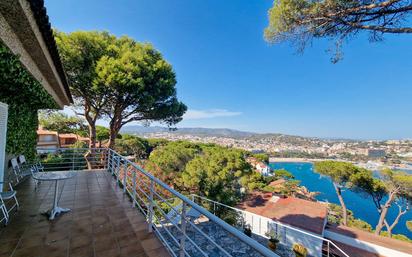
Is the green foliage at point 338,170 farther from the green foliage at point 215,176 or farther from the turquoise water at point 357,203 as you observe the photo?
the green foliage at point 215,176

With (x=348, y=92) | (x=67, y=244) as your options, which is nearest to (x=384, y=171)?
(x=348, y=92)

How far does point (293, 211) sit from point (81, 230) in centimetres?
1328

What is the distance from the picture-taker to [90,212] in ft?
12.0

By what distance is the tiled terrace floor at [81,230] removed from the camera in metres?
2.43

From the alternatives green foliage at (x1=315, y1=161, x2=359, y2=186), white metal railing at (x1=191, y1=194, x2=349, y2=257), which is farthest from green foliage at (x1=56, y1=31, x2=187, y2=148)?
green foliage at (x1=315, y1=161, x2=359, y2=186)

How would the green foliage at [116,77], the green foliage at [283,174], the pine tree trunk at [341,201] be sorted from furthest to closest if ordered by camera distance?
the green foliage at [283,174] < the pine tree trunk at [341,201] < the green foliage at [116,77]

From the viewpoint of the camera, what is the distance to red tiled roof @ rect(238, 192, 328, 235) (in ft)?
36.9

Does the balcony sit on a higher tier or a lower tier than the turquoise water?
higher

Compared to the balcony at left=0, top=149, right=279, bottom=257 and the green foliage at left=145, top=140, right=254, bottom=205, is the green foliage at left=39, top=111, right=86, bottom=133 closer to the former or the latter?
the green foliage at left=145, top=140, right=254, bottom=205

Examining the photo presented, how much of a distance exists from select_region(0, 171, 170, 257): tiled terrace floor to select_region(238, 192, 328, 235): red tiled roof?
10571 millimetres

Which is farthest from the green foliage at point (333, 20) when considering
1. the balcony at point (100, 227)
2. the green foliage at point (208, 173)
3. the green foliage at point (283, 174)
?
the green foliage at point (283, 174)

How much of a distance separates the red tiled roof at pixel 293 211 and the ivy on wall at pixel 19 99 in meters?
12.5

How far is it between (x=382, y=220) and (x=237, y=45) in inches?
665

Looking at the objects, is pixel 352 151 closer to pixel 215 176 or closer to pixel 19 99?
pixel 215 176
